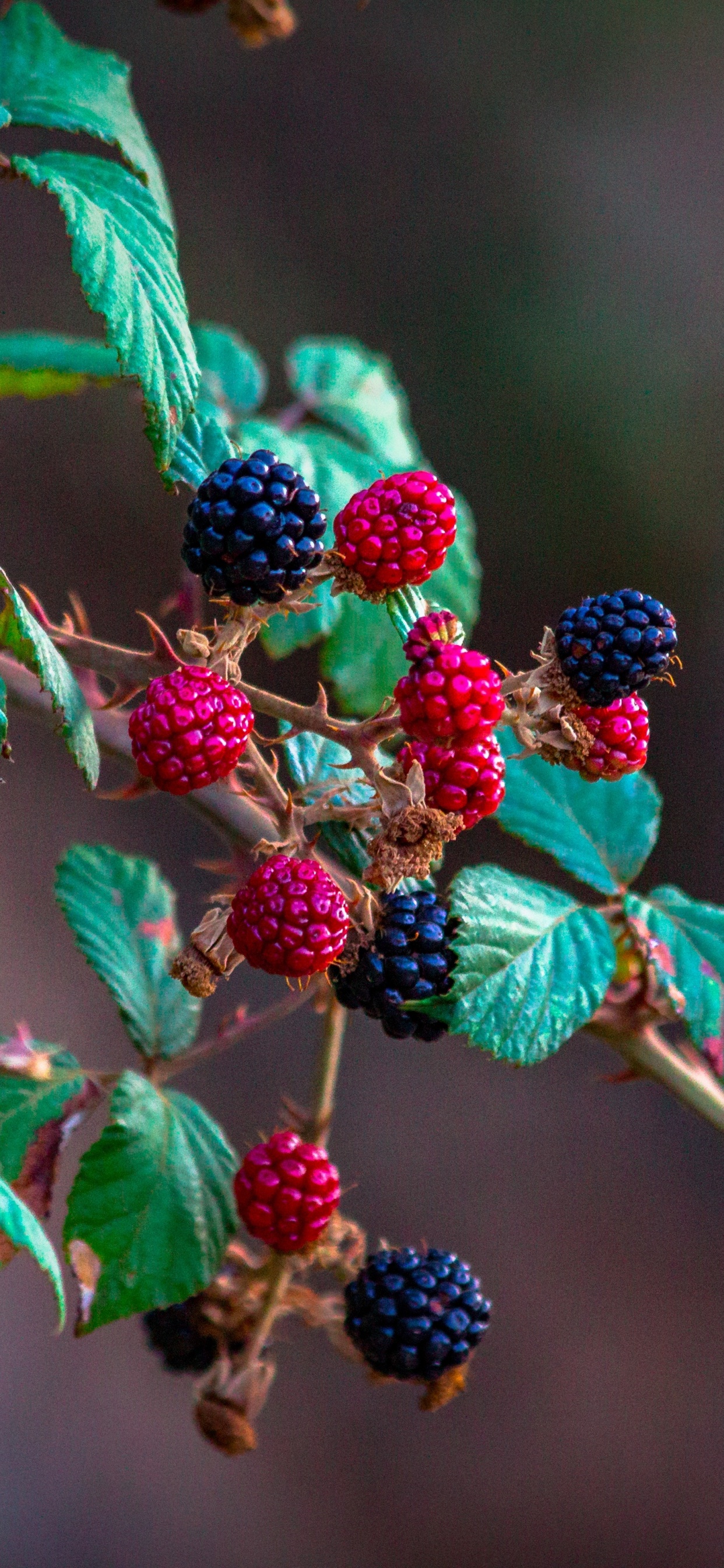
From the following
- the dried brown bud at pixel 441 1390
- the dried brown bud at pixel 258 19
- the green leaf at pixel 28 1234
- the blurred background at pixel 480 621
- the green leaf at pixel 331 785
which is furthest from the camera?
the blurred background at pixel 480 621

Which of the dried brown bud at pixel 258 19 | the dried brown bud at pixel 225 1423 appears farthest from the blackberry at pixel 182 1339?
the dried brown bud at pixel 258 19

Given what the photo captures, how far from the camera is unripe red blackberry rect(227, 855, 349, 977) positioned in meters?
0.42

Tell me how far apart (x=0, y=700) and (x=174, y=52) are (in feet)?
5.58

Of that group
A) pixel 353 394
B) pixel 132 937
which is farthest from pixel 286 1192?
pixel 353 394

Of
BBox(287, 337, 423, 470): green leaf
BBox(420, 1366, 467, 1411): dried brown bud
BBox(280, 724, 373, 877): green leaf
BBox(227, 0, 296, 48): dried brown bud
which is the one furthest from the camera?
BBox(287, 337, 423, 470): green leaf

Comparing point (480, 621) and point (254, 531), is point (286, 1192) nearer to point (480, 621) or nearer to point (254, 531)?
point (254, 531)

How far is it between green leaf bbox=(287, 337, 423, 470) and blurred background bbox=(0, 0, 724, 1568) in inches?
23.3

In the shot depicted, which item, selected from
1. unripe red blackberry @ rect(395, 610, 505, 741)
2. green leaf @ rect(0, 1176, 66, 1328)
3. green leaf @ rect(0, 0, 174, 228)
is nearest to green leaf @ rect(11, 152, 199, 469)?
green leaf @ rect(0, 0, 174, 228)

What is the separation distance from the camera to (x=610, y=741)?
0.46m

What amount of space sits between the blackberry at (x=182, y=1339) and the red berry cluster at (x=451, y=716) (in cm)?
35

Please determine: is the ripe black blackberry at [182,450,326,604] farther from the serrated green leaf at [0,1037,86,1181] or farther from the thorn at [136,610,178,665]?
the serrated green leaf at [0,1037,86,1181]

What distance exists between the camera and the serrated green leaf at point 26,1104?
574mm

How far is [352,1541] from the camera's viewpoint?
1.50 meters

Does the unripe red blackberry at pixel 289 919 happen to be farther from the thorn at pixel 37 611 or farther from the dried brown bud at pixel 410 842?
the thorn at pixel 37 611
